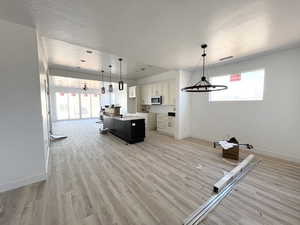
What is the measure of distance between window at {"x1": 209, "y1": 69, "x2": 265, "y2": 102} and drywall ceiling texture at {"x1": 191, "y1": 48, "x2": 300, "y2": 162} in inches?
5.9

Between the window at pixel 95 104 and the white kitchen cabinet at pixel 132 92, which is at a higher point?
the white kitchen cabinet at pixel 132 92

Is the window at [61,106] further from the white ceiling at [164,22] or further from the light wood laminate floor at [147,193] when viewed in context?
the white ceiling at [164,22]

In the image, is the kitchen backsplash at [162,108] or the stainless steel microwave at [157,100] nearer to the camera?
the kitchen backsplash at [162,108]

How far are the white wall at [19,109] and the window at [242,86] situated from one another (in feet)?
16.2

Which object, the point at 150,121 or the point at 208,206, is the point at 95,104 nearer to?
the point at 150,121

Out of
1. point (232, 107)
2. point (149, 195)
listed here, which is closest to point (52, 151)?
point (149, 195)

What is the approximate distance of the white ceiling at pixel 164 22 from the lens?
165 cm

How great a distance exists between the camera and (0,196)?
1977 millimetres

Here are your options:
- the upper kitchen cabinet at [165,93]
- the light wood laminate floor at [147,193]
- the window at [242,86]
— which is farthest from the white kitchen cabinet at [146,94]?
the light wood laminate floor at [147,193]

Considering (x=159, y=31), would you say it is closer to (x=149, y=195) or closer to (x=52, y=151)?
(x=149, y=195)

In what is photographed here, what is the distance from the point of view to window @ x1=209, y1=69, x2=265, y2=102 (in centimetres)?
364

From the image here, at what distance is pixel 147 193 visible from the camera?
2.05m

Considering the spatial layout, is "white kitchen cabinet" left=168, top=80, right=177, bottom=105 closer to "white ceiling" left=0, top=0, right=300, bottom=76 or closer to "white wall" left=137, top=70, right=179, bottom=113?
"white wall" left=137, top=70, right=179, bottom=113

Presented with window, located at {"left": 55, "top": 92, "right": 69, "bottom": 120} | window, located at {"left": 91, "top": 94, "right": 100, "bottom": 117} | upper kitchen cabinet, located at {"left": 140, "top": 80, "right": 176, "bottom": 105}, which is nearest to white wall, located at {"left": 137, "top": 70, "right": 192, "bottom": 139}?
upper kitchen cabinet, located at {"left": 140, "top": 80, "right": 176, "bottom": 105}
